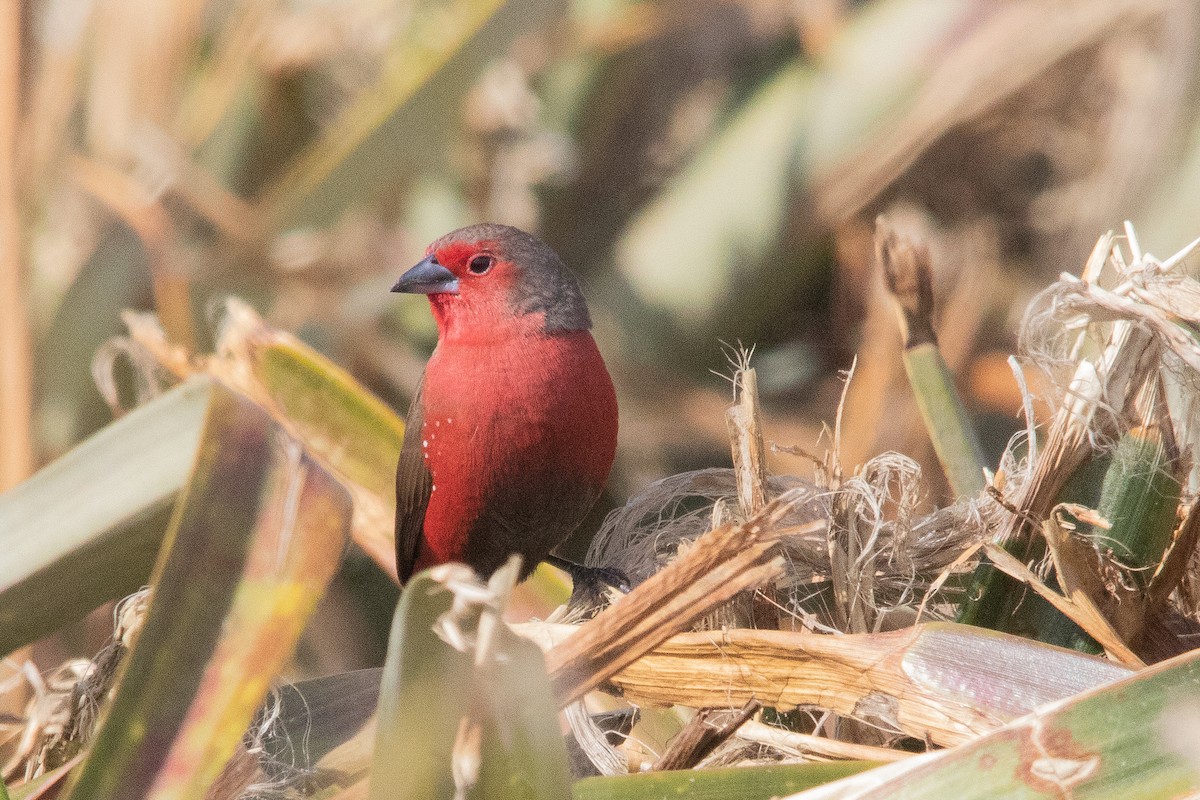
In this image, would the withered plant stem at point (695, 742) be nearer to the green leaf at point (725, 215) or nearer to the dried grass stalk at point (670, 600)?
the dried grass stalk at point (670, 600)

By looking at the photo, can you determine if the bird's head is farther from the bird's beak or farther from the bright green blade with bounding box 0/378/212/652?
the bright green blade with bounding box 0/378/212/652

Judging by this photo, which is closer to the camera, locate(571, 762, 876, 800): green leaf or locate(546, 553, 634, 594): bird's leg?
locate(571, 762, 876, 800): green leaf

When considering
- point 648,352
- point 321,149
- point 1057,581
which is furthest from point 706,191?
point 1057,581

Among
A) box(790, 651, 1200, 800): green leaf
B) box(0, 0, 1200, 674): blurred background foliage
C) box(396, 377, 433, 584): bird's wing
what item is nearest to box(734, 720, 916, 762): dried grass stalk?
box(790, 651, 1200, 800): green leaf

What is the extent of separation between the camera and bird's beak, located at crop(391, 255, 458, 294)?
240 cm

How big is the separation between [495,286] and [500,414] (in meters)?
0.34

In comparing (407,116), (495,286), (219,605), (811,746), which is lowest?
(811,746)

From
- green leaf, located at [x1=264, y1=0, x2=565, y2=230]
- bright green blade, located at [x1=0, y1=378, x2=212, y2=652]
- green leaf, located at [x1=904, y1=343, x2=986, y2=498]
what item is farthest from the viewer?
green leaf, located at [x1=264, y1=0, x2=565, y2=230]

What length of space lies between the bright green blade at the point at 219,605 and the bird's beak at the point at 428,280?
1095 millimetres

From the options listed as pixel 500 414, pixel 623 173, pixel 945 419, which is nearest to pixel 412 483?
pixel 500 414

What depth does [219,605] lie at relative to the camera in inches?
49.6

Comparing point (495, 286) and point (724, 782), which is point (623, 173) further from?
point (724, 782)

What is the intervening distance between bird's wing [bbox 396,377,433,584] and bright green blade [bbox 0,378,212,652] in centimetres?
67

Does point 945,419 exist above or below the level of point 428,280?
below
